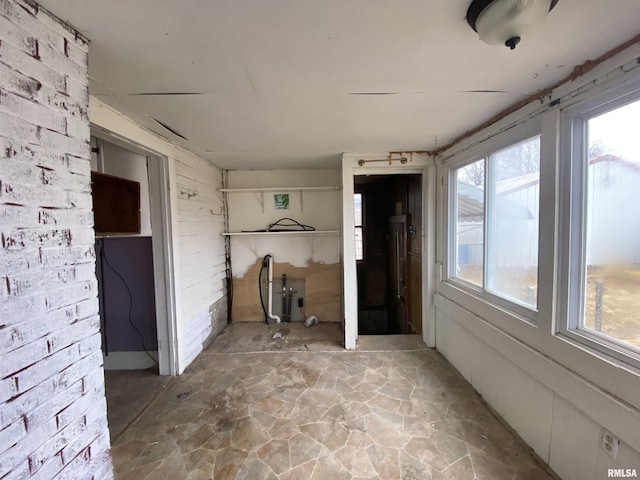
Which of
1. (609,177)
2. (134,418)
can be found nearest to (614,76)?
(609,177)

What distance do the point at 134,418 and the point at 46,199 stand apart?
1.94 meters

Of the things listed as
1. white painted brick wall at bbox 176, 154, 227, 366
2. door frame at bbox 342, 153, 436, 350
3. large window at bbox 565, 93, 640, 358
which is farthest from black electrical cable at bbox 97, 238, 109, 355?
large window at bbox 565, 93, 640, 358

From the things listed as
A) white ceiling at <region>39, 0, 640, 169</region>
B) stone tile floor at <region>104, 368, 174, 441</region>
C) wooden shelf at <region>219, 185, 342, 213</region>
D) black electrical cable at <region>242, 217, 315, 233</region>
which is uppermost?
white ceiling at <region>39, 0, 640, 169</region>

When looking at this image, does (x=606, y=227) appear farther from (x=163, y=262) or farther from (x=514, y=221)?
(x=163, y=262)

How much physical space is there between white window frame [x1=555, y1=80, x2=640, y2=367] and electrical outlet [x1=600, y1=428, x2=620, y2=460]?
39cm

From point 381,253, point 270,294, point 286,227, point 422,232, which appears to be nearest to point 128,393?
point 270,294

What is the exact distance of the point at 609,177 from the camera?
1.35m

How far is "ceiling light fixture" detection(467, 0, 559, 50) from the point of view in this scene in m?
0.92

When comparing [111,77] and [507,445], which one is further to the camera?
[507,445]

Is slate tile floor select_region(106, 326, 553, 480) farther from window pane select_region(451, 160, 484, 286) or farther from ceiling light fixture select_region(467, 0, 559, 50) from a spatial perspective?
ceiling light fixture select_region(467, 0, 559, 50)

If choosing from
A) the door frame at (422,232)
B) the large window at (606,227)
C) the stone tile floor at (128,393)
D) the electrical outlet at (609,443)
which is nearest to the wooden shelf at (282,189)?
the door frame at (422,232)

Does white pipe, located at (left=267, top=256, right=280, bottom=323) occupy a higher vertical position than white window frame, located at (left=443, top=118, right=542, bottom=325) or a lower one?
lower

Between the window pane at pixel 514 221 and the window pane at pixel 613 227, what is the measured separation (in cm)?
32

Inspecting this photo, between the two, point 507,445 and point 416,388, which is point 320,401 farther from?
point 507,445
